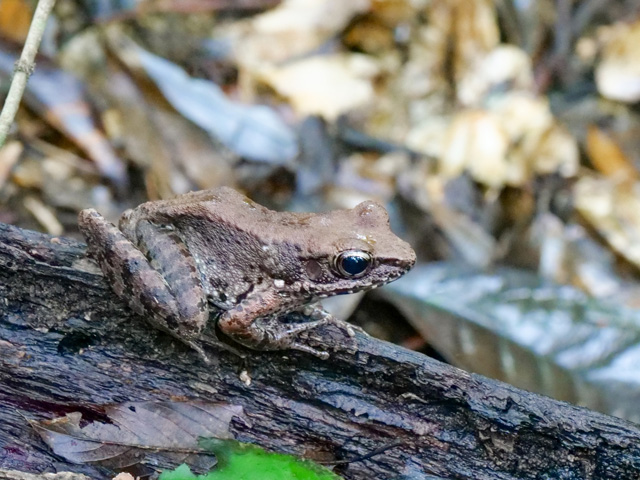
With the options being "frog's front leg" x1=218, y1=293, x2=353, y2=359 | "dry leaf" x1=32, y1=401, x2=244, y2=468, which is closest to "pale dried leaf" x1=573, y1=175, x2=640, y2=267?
"frog's front leg" x1=218, y1=293, x2=353, y2=359

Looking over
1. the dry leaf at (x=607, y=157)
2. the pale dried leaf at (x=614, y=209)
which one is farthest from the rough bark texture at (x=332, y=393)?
the dry leaf at (x=607, y=157)

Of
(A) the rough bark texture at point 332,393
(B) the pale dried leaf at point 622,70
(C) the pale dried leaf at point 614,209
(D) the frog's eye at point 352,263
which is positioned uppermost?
(B) the pale dried leaf at point 622,70

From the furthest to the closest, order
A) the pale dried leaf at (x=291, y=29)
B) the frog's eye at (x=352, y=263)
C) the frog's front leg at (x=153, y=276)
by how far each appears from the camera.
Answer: the pale dried leaf at (x=291, y=29) → the frog's eye at (x=352, y=263) → the frog's front leg at (x=153, y=276)

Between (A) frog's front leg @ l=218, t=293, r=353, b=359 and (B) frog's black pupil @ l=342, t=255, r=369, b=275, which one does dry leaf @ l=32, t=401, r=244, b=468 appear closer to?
(A) frog's front leg @ l=218, t=293, r=353, b=359

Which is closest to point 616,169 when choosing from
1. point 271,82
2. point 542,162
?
point 542,162

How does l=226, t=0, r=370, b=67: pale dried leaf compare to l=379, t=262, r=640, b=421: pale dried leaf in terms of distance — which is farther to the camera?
l=226, t=0, r=370, b=67: pale dried leaf

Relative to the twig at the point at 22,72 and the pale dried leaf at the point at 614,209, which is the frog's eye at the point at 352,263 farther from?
the pale dried leaf at the point at 614,209

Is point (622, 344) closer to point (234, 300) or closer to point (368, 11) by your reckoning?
point (234, 300)

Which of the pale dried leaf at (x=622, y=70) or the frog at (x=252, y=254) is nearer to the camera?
the frog at (x=252, y=254)

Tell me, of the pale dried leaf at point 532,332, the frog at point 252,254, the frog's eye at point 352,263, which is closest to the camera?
the frog at point 252,254
